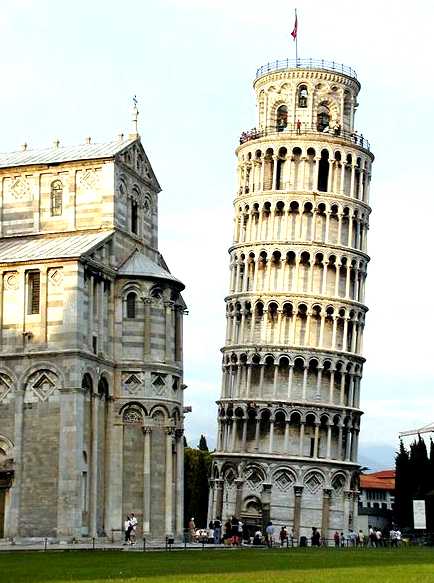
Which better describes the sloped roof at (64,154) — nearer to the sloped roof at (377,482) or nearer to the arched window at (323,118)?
the arched window at (323,118)

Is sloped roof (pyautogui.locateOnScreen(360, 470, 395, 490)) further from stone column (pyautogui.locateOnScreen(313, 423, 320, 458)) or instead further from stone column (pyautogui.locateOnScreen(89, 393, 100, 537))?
stone column (pyautogui.locateOnScreen(89, 393, 100, 537))

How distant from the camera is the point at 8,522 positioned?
6794 centimetres

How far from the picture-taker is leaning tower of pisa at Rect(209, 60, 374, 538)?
111 metres

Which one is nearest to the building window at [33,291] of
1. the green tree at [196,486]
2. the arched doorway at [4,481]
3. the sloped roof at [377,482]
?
the arched doorway at [4,481]

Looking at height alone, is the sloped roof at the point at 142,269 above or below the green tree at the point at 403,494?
above

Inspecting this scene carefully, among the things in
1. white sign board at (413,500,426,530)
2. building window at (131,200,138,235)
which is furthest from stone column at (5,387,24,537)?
white sign board at (413,500,426,530)

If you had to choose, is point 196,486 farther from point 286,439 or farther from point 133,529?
point 133,529

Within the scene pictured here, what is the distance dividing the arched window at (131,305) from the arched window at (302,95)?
4758cm

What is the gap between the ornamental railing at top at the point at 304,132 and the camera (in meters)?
115

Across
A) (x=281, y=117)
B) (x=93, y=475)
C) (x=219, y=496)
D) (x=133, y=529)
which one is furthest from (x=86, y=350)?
(x=281, y=117)

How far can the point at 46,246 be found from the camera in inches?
2874

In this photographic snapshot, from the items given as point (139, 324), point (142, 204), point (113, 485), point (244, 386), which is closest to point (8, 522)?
point (113, 485)

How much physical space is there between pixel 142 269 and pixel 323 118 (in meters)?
47.2

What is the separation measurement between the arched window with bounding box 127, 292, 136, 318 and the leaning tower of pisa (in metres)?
38.5
